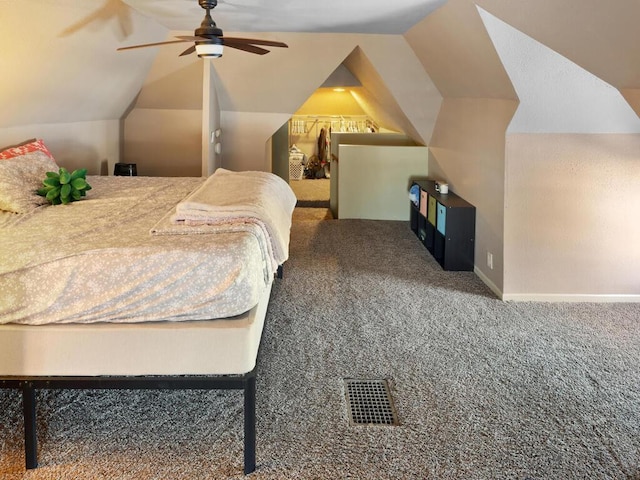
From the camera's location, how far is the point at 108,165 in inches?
242

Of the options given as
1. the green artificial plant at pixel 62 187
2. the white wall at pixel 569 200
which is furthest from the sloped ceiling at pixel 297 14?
the green artificial plant at pixel 62 187

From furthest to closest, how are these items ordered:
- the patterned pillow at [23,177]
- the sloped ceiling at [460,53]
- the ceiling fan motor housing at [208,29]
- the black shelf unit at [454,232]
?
1. the black shelf unit at [454,232]
2. the sloped ceiling at [460,53]
3. the ceiling fan motor housing at [208,29]
4. the patterned pillow at [23,177]

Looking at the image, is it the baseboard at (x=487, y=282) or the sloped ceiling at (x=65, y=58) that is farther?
the baseboard at (x=487, y=282)

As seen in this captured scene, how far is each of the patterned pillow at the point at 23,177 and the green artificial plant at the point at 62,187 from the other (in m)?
0.07

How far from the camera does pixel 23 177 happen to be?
3.62 metres

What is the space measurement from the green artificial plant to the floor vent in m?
Answer: 2.02

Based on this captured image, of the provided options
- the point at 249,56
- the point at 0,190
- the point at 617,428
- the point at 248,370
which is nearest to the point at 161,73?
the point at 249,56

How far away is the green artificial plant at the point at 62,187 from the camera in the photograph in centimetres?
356

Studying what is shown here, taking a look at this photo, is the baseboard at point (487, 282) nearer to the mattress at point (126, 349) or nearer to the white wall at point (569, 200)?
the white wall at point (569, 200)

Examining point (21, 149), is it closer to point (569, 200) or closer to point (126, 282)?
point (126, 282)

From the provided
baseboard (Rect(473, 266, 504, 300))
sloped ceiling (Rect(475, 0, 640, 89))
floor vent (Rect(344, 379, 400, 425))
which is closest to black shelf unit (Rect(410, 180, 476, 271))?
baseboard (Rect(473, 266, 504, 300))

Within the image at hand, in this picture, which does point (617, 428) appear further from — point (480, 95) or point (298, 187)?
point (298, 187)

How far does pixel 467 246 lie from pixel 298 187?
4849 mm

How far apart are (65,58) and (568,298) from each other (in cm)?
397
